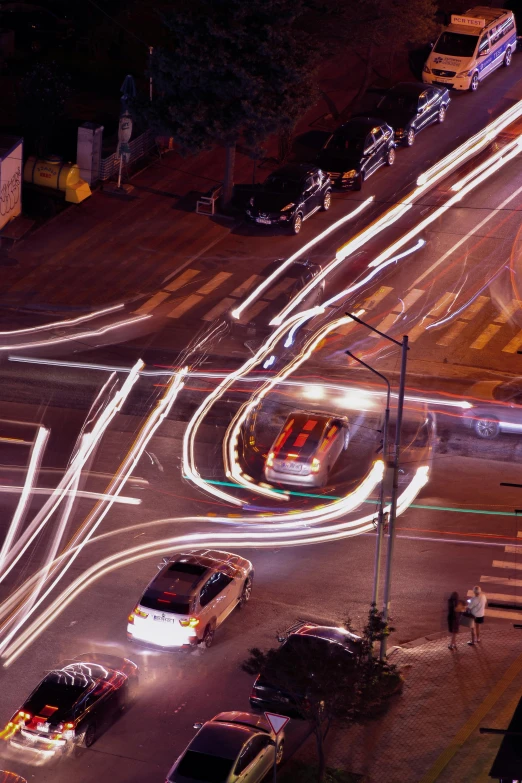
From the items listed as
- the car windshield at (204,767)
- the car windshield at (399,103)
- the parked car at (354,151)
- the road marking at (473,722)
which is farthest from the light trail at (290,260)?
the car windshield at (204,767)

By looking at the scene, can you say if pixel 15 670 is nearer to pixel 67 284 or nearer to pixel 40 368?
pixel 40 368

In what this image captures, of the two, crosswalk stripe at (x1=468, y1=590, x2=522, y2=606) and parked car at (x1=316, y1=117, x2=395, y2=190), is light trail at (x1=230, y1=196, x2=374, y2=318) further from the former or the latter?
crosswalk stripe at (x1=468, y1=590, x2=522, y2=606)

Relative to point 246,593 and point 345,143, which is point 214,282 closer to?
point 345,143

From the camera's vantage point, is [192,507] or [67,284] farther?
[67,284]

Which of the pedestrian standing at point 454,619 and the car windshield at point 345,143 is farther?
the car windshield at point 345,143

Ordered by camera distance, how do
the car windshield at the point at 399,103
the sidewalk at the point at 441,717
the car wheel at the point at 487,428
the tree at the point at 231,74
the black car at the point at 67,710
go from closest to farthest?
the sidewalk at the point at 441,717
the black car at the point at 67,710
the car wheel at the point at 487,428
the tree at the point at 231,74
the car windshield at the point at 399,103

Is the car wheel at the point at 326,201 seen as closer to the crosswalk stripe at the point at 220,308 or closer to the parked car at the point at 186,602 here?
the crosswalk stripe at the point at 220,308

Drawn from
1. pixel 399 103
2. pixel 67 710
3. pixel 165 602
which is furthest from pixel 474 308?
pixel 67 710

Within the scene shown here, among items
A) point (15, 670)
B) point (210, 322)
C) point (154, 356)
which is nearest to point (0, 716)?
point (15, 670)

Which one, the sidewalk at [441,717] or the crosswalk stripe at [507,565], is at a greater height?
the sidewalk at [441,717]
